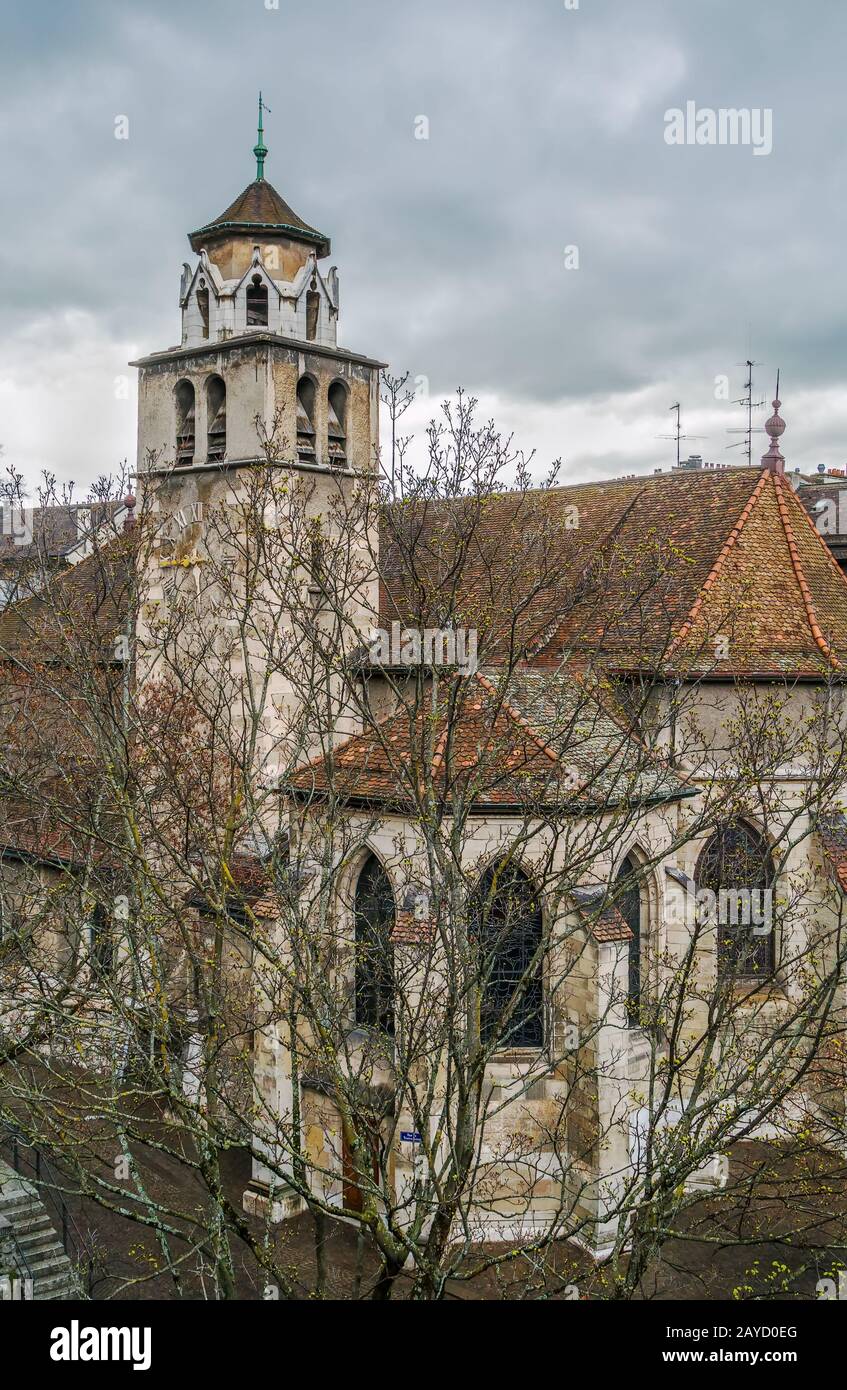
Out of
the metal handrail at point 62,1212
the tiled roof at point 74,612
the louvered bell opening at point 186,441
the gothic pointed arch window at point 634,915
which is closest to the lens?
the tiled roof at point 74,612

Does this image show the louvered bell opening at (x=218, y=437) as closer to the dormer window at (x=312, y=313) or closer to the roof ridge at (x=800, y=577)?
the dormer window at (x=312, y=313)

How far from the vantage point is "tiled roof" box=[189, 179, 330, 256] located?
2331 centimetres

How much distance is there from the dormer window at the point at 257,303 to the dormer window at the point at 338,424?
2.03m

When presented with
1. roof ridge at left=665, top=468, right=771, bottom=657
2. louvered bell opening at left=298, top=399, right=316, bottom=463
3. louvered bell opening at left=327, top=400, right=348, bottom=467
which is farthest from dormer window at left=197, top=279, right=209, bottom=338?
roof ridge at left=665, top=468, right=771, bottom=657

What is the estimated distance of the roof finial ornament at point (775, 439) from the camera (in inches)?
1044

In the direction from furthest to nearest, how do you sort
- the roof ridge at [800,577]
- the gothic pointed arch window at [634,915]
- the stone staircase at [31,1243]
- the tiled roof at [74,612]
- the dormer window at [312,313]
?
the dormer window at [312,313]
the roof ridge at [800,577]
the gothic pointed arch window at [634,915]
the stone staircase at [31,1243]
the tiled roof at [74,612]

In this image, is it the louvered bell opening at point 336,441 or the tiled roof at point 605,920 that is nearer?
the tiled roof at point 605,920

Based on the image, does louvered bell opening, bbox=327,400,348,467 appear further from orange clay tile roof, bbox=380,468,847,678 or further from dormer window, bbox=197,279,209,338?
dormer window, bbox=197,279,209,338

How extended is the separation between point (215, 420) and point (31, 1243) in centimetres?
1588

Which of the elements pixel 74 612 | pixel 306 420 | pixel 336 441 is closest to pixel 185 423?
pixel 306 420

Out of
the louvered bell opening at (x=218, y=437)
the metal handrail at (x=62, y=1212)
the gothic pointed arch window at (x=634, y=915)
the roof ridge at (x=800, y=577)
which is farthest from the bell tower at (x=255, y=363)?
the metal handrail at (x=62, y=1212)

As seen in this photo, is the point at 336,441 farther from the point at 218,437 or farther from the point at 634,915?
the point at 634,915

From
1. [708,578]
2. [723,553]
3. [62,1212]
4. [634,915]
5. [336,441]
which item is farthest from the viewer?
[336,441]

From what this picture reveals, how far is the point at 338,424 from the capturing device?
80.7 feet
